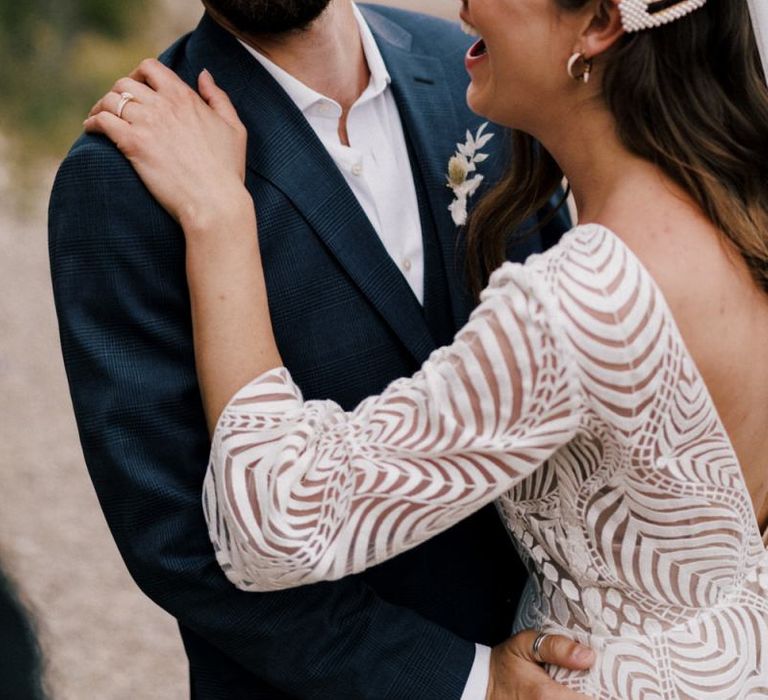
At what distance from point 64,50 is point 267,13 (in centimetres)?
275

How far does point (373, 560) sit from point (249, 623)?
0.87 feet

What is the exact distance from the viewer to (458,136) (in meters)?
2.05

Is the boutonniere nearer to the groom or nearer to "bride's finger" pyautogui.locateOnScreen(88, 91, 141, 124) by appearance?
the groom

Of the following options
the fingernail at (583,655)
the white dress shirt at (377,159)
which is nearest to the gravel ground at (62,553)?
the white dress shirt at (377,159)

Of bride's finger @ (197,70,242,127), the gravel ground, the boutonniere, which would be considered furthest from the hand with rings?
the gravel ground

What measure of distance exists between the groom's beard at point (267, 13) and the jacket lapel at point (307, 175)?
0.03 metres

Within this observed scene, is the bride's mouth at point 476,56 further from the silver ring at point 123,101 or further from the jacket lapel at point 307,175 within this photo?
the silver ring at point 123,101

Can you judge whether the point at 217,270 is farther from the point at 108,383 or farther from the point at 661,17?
the point at 661,17

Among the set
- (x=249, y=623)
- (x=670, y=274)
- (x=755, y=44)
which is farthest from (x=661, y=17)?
(x=249, y=623)

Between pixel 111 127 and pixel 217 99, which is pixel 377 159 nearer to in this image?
pixel 217 99

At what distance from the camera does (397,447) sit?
1477 mm

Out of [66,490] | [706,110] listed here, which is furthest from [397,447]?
[66,490]

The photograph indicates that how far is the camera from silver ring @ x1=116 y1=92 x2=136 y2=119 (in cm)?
170

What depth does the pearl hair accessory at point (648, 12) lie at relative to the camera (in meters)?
1.49
